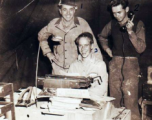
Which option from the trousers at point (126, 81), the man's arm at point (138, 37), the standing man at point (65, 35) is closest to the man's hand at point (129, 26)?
the man's arm at point (138, 37)

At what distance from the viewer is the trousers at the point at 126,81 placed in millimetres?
3586

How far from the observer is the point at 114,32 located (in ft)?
12.1

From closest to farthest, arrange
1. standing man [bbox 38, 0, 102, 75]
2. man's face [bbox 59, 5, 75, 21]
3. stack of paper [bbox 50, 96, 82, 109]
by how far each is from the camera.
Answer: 1. stack of paper [bbox 50, 96, 82, 109]
2. man's face [bbox 59, 5, 75, 21]
3. standing man [bbox 38, 0, 102, 75]

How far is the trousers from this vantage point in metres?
3.59

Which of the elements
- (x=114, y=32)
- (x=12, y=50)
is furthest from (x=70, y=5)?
(x=12, y=50)

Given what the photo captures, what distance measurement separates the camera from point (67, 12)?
3.65 metres

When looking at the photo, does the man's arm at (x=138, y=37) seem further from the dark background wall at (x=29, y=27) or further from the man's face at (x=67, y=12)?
the man's face at (x=67, y=12)

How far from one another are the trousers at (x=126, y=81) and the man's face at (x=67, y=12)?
1002 mm

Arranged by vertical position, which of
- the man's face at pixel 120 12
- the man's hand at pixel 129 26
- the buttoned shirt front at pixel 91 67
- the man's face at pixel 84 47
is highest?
the man's face at pixel 120 12

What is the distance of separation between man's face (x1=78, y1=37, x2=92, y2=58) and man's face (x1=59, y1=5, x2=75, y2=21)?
0.97 m

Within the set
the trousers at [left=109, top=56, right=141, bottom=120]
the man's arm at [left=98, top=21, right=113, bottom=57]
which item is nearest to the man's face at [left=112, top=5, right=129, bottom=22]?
the man's arm at [left=98, top=21, right=113, bottom=57]

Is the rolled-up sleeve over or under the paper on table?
over

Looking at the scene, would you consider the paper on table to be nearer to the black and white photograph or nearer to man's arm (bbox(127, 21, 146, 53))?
the black and white photograph

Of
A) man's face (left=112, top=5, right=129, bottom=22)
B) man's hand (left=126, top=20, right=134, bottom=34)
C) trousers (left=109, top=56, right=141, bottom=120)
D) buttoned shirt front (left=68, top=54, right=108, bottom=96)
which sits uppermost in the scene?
man's face (left=112, top=5, right=129, bottom=22)
